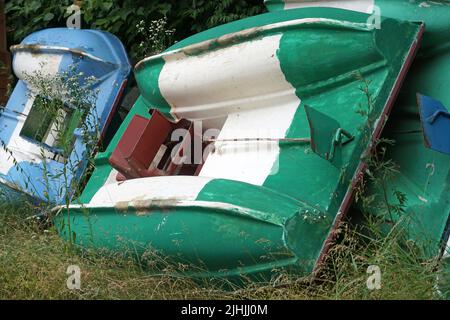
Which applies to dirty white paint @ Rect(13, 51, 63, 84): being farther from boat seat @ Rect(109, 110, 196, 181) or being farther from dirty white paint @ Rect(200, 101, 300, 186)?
dirty white paint @ Rect(200, 101, 300, 186)

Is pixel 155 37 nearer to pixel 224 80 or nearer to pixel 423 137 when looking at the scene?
pixel 224 80

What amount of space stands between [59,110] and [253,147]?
3.65ft

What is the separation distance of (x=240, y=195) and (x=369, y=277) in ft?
1.70

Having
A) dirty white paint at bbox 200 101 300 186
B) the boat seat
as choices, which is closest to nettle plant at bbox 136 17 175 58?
the boat seat

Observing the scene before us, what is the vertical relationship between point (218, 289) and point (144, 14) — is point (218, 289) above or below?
below

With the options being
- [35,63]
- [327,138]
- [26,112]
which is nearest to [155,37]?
[35,63]

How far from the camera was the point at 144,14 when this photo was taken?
15.9 feet

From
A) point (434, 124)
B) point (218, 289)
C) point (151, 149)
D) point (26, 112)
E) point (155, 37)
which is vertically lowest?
point (26, 112)

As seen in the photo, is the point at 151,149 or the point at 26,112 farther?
the point at 26,112

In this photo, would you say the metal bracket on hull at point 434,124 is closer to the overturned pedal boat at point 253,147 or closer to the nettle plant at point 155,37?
the overturned pedal boat at point 253,147

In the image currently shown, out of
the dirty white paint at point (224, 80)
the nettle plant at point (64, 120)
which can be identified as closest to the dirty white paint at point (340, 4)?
the dirty white paint at point (224, 80)

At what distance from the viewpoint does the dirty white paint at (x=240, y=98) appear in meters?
3.21
